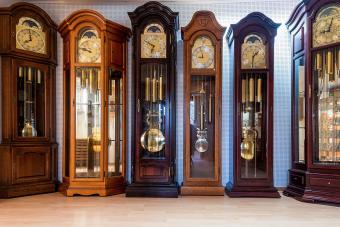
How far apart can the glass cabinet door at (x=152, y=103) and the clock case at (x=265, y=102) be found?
0.83 metres

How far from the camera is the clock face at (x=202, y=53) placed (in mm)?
3713

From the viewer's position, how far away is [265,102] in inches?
145

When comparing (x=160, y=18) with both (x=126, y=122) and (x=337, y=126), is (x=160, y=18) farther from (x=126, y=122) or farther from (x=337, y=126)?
(x=337, y=126)

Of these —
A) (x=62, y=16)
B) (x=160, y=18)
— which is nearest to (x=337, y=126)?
(x=160, y=18)

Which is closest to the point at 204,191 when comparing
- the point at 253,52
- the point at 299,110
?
the point at 299,110

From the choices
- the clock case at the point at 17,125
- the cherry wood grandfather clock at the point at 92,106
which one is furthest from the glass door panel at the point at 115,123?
the clock case at the point at 17,125

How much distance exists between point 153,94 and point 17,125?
1.62 meters

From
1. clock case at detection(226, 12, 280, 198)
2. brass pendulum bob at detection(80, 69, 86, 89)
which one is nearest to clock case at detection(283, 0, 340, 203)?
clock case at detection(226, 12, 280, 198)

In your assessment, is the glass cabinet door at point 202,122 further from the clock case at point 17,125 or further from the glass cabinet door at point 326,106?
the clock case at point 17,125

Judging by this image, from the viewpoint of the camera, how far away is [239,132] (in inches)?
144

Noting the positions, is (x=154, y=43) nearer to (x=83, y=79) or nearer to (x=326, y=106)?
(x=83, y=79)

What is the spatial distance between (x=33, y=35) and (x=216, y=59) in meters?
2.19

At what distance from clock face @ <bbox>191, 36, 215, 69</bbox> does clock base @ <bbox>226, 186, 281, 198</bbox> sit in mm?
1451

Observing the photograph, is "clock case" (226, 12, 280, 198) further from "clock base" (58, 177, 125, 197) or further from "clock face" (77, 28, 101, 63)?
"clock face" (77, 28, 101, 63)
